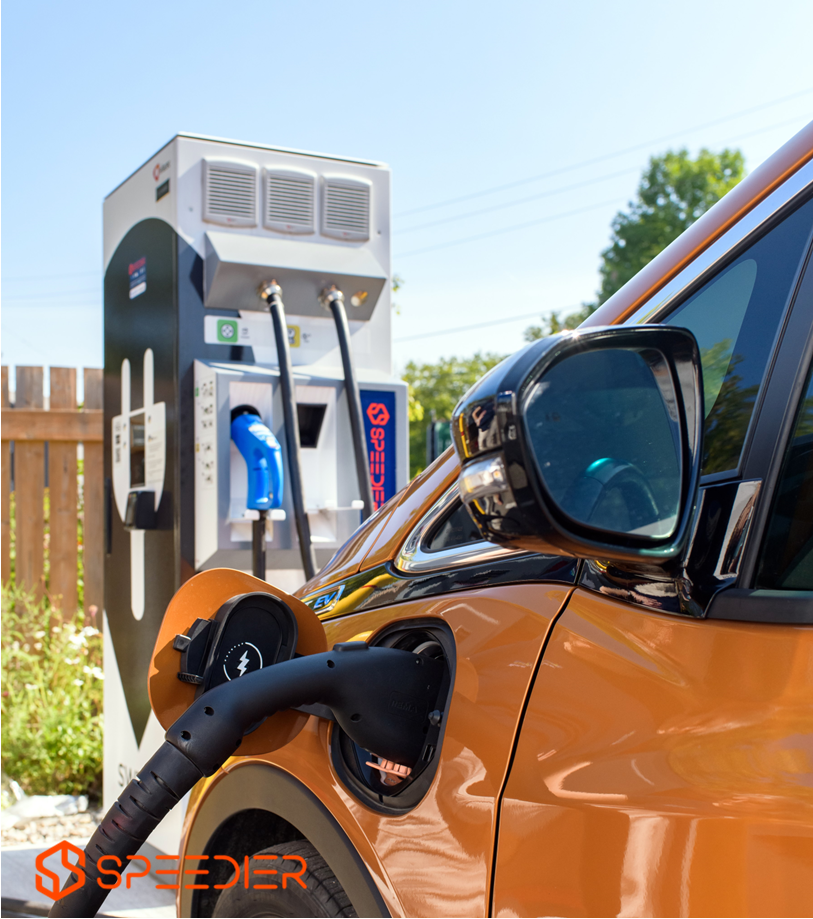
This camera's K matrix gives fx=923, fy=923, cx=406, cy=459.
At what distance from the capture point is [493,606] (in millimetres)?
1204

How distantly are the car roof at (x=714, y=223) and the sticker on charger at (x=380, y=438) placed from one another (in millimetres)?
2868

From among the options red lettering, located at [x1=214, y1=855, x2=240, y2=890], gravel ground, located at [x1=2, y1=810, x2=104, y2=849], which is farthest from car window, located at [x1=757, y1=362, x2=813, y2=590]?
gravel ground, located at [x1=2, y1=810, x2=104, y2=849]

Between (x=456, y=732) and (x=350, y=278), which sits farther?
(x=350, y=278)

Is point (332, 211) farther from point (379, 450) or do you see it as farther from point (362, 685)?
point (362, 685)

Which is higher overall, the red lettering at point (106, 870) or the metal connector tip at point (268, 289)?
the metal connector tip at point (268, 289)

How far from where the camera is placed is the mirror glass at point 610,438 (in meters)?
0.88

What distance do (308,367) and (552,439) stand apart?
315 centimetres

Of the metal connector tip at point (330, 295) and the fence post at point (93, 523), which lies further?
the fence post at point (93, 523)

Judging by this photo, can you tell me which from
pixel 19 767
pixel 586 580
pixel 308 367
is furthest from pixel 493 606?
pixel 19 767

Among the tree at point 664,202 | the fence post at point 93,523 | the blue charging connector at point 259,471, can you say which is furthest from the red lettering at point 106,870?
the tree at point 664,202

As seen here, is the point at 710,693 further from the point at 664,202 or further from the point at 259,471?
the point at 664,202

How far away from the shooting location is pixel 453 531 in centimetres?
146

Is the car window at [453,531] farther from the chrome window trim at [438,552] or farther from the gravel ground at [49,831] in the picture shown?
the gravel ground at [49,831]

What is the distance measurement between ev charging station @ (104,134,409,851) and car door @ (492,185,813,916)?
265 cm
